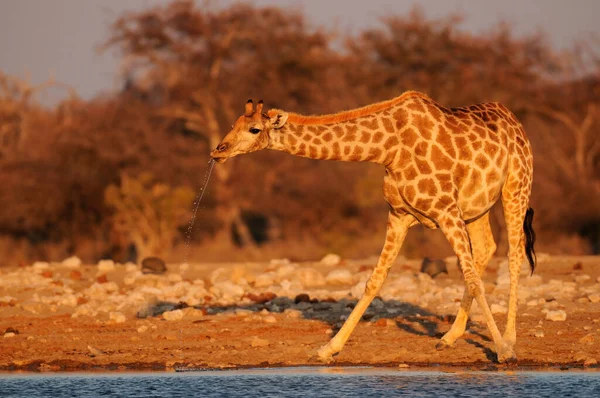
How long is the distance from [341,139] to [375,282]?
1.26 m

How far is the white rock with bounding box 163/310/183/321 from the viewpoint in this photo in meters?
13.1

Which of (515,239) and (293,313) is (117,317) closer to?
(293,313)

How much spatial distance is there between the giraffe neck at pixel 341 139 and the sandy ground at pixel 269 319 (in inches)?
69.4

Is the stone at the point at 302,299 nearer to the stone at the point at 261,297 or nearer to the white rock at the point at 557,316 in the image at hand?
the stone at the point at 261,297

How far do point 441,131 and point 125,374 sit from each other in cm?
332

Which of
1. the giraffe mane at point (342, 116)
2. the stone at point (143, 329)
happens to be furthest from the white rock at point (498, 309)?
the stone at point (143, 329)

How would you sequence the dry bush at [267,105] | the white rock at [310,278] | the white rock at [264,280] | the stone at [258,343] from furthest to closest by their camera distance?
the dry bush at [267,105], the white rock at [310,278], the white rock at [264,280], the stone at [258,343]

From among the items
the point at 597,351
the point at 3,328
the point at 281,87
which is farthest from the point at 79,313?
the point at 281,87


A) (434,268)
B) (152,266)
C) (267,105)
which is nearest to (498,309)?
(434,268)

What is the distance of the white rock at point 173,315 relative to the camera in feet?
43.1

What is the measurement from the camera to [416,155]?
10664 mm

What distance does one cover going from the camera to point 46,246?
31.0 m

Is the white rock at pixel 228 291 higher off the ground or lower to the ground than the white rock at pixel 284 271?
lower

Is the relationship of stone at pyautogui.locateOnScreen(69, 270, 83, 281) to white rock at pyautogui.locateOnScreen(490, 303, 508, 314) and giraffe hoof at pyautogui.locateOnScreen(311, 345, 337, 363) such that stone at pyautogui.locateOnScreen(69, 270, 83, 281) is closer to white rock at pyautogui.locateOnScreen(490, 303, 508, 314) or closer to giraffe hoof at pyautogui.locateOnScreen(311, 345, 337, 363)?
white rock at pyautogui.locateOnScreen(490, 303, 508, 314)
